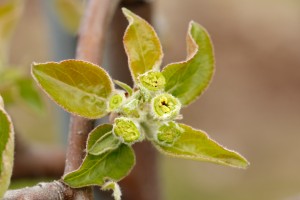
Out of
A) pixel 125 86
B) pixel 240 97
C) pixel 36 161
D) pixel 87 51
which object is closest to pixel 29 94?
pixel 36 161

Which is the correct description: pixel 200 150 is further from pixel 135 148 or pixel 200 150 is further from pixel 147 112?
pixel 135 148

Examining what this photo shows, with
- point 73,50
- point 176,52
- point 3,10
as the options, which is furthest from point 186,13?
point 3,10

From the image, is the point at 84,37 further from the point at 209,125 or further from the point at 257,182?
the point at 209,125

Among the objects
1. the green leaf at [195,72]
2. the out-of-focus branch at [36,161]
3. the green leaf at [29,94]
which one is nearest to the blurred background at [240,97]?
the out-of-focus branch at [36,161]

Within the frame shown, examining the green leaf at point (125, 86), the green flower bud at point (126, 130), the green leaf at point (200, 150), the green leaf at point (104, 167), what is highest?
the green leaf at point (125, 86)

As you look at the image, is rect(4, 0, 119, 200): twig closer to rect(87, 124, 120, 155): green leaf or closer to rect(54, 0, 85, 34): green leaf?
rect(87, 124, 120, 155): green leaf

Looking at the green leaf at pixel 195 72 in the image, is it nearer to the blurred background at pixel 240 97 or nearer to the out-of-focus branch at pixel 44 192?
the out-of-focus branch at pixel 44 192

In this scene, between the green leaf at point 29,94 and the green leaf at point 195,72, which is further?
the green leaf at point 29,94
